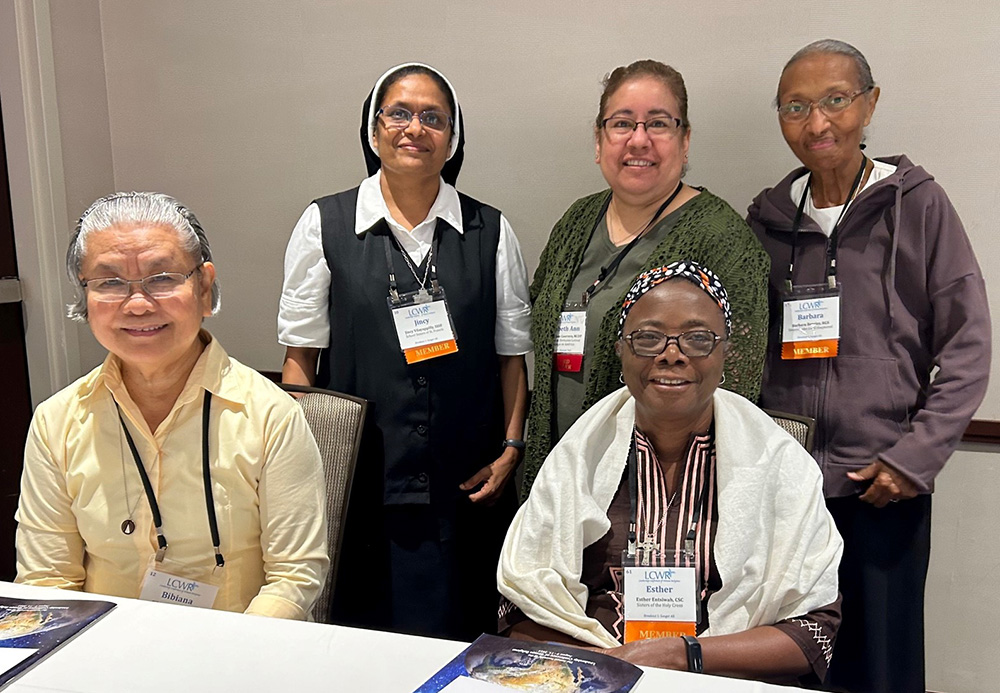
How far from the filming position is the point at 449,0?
2.96m

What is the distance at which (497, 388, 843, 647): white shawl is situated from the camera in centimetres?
165

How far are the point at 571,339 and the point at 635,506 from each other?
0.59 meters

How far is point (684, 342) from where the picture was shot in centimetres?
175

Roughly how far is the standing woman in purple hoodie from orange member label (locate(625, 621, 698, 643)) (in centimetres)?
79

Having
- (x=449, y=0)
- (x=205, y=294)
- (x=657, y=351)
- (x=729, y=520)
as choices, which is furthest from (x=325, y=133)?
(x=729, y=520)

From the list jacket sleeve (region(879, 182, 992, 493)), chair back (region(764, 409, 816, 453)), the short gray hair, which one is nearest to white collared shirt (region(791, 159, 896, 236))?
jacket sleeve (region(879, 182, 992, 493))

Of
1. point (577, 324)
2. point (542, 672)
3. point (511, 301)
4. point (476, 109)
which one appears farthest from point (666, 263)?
point (476, 109)

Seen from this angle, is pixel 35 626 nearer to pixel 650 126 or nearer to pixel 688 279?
pixel 688 279

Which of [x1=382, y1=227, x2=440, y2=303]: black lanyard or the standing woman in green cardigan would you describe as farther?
[x1=382, y1=227, x2=440, y2=303]: black lanyard

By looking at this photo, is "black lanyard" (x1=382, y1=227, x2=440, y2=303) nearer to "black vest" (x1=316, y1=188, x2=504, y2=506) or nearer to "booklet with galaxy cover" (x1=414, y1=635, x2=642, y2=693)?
"black vest" (x1=316, y1=188, x2=504, y2=506)

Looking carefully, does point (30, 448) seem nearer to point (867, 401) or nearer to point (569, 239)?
point (569, 239)

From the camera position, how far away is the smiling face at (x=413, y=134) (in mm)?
2303

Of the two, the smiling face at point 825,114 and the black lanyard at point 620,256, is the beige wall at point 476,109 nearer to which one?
the smiling face at point 825,114

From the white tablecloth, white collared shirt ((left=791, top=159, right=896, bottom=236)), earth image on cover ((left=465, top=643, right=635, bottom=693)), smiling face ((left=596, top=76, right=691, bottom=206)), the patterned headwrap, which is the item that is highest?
smiling face ((left=596, top=76, right=691, bottom=206))
